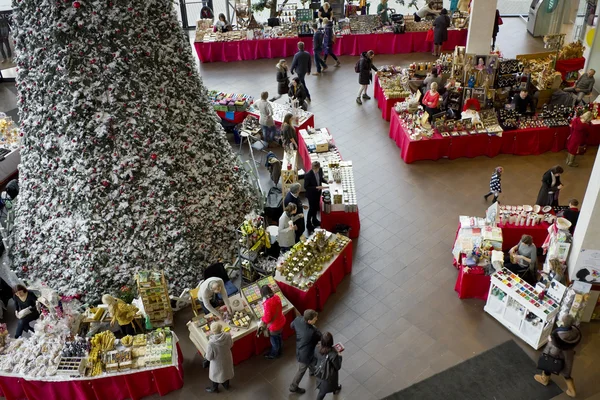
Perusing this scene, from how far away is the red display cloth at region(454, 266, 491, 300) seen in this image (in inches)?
355

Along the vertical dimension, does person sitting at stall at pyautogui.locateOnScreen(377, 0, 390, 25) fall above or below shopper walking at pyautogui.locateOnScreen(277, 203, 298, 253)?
above

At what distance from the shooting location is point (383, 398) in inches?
307

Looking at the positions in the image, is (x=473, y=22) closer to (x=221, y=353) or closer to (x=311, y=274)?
(x=311, y=274)

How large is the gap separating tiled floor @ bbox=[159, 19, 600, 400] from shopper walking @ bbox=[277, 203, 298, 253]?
3.83ft

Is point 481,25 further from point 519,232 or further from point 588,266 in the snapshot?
point 588,266

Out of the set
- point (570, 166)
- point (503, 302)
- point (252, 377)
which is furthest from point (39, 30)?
point (570, 166)

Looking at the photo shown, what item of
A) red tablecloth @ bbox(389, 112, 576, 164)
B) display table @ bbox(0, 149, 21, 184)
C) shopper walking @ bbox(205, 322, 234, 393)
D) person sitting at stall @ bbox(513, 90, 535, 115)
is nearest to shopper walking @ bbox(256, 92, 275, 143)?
red tablecloth @ bbox(389, 112, 576, 164)

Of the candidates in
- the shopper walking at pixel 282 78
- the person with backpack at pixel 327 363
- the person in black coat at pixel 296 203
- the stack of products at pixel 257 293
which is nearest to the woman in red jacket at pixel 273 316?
the stack of products at pixel 257 293

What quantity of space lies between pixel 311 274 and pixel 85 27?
182 inches

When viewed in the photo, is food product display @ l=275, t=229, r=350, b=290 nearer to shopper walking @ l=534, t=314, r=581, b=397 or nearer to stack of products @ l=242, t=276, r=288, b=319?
stack of products @ l=242, t=276, r=288, b=319

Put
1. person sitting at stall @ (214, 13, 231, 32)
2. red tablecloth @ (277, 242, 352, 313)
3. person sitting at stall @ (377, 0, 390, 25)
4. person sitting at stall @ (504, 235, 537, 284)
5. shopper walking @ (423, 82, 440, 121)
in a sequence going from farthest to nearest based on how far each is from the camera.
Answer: person sitting at stall @ (377, 0, 390, 25), person sitting at stall @ (214, 13, 231, 32), shopper walking @ (423, 82, 440, 121), person sitting at stall @ (504, 235, 537, 284), red tablecloth @ (277, 242, 352, 313)

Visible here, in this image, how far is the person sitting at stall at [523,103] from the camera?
12859mm

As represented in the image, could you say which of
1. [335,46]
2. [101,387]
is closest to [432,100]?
[335,46]

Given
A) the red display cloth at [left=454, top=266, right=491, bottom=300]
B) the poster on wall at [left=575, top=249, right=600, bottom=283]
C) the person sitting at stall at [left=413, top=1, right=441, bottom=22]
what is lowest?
the red display cloth at [left=454, top=266, right=491, bottom=300]
